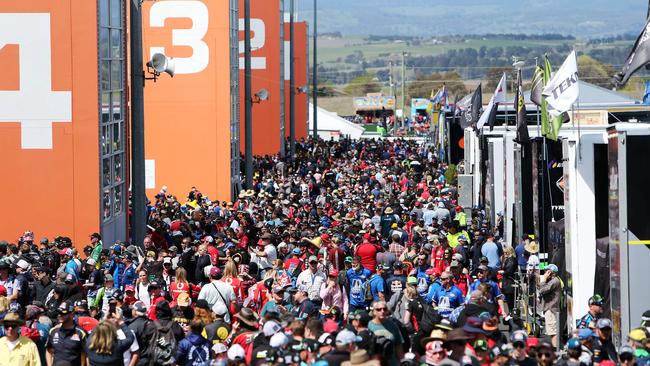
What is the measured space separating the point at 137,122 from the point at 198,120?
16557mm

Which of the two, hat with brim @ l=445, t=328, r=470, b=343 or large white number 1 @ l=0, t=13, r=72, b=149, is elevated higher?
large white number 1 @ l=0, t=13, r=72, b=149

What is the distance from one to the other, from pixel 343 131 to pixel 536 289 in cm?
8077

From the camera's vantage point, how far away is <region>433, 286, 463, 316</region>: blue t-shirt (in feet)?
53.2

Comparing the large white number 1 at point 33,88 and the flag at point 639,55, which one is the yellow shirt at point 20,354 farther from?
the large white number 1 at point 33,88

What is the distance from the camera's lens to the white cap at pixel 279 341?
36.4 feet

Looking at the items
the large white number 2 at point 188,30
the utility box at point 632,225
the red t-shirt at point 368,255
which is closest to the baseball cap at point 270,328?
the utility box at point 632,225

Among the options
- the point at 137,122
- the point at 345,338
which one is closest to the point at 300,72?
the point at 137,122

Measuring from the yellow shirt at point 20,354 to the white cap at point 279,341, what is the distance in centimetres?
251

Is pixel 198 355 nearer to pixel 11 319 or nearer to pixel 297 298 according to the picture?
pixel 11 319

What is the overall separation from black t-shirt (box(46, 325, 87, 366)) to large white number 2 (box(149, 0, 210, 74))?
2709 centimetres

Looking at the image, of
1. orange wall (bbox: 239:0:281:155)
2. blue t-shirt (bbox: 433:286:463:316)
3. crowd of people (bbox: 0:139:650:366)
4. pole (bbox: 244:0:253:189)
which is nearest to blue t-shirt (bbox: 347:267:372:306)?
crowd of people (bbox: 0:139:650:366)

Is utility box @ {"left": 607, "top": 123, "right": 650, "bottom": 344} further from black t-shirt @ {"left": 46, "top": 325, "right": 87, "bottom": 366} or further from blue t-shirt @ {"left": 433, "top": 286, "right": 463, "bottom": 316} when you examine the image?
black t-shirt @ {"left": 46, "top": 325, "right": 87, "bottom": 366}

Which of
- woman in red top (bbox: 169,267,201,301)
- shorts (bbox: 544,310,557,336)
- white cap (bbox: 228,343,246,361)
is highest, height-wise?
white cap (bbox: 228,343,246,361)

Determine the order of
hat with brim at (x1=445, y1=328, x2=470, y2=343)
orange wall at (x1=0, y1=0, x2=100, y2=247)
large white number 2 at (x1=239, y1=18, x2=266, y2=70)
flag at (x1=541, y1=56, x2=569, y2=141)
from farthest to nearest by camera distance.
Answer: large white number 2 at (x1=239, y1=18, x2=266, y2=70) < orange wall at (x1=0, y1=0, x2=100, y2=247) < flag at (x1=541, y1=56, x2=569, y2=141) < hat with brim at (x1=445, y1=328, x2=470, y2=343)
